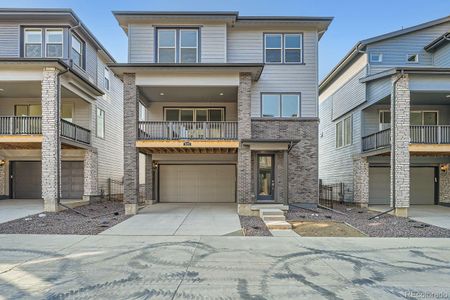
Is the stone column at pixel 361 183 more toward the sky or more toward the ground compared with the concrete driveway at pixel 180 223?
more toward the sky

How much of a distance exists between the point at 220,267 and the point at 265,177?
933 centimetres

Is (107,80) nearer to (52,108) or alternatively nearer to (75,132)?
(75,132)

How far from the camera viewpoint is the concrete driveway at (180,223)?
10.0 meters

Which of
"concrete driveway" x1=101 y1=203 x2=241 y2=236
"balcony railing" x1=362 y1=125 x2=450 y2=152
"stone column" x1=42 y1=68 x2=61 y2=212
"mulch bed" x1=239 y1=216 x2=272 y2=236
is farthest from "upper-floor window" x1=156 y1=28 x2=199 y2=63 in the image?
"balcony railing" x1=362 y1=125 x2=450 y2=152

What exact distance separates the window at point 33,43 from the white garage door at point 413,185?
19851 mm

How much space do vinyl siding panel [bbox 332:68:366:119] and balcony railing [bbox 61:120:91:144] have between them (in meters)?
15.7

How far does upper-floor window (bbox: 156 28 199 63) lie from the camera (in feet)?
53.7

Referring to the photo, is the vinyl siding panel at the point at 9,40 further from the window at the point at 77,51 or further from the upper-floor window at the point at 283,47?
the upper-floor window at the point at 283,47

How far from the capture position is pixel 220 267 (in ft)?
21.2

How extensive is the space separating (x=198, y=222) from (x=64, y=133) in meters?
8.98

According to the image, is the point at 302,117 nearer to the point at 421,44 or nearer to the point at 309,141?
the point at 309,141

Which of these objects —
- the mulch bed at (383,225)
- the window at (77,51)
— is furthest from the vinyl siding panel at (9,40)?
the mulch bed at (383,225)

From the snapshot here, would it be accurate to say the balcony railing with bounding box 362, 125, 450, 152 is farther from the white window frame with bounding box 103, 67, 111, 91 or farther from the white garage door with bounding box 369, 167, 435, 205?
the white window frame with bounding box 103, 67, 111, 91

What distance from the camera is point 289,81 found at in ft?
53.9
